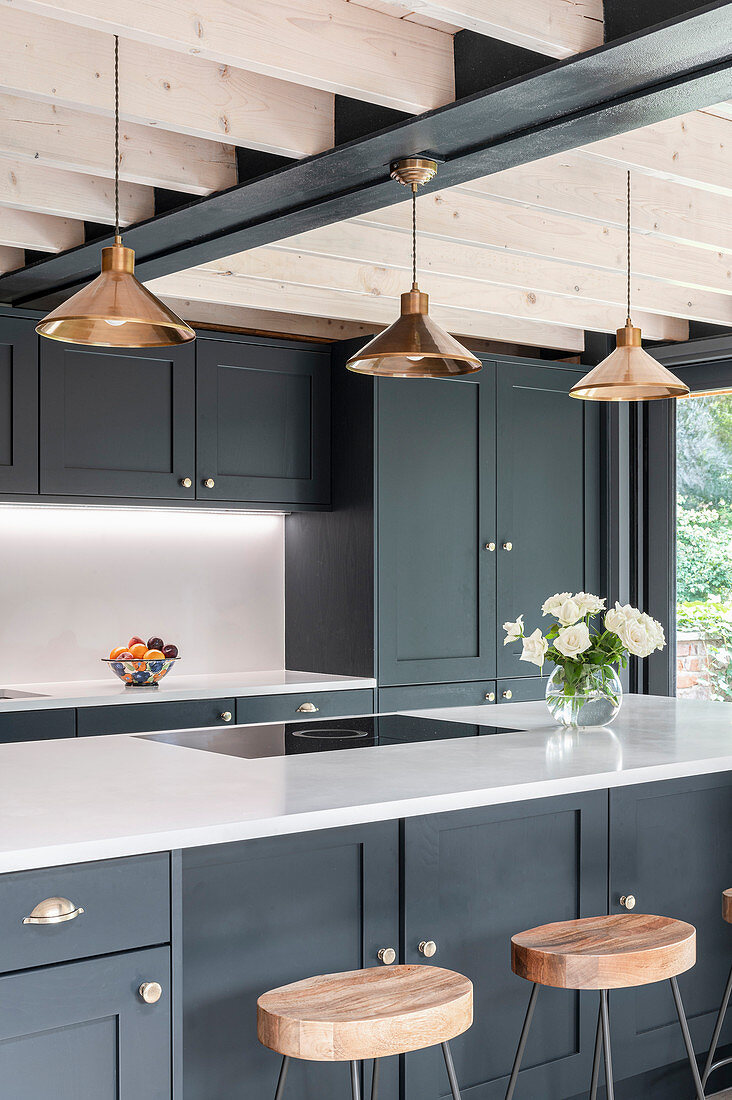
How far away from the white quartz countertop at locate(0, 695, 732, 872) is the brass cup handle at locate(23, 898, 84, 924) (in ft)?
0.21

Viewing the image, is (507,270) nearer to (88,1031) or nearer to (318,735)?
(318,735)

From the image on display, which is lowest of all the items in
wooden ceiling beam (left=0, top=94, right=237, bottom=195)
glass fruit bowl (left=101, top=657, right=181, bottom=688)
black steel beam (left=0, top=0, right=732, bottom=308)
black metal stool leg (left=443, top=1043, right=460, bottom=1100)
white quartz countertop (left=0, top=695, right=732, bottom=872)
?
black metal stool leg (left=443, top=1043, right=460, bottom=1100)

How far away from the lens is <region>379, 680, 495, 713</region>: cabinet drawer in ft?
15.8

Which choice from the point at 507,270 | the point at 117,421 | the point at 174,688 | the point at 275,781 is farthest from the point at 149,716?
the point at 507,270

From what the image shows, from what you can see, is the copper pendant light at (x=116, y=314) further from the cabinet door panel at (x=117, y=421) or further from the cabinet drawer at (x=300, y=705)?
the cabinet drawer at (x=300, y=705)

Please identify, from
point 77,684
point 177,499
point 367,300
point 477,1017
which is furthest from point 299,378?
point 477,1017

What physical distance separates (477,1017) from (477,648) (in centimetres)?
267

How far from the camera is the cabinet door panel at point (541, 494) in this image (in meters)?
5.22

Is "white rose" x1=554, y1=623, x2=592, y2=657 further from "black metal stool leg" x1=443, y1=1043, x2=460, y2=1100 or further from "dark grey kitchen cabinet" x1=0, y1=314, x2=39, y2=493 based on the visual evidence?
"dark grey kitchen cabinet" x1=0, y1=314, x2=39, y2=493

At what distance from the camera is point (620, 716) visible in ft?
11.4

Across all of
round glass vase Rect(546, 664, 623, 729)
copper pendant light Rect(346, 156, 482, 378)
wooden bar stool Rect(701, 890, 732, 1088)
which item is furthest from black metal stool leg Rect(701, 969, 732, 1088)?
copper pendant light Rect(346, 156, 482, 378)

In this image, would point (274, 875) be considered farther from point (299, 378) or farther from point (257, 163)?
point (299, 378)

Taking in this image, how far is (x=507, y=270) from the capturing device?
14.3 feet

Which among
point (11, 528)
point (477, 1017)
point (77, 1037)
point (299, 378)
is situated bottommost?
point (477, 1017)
